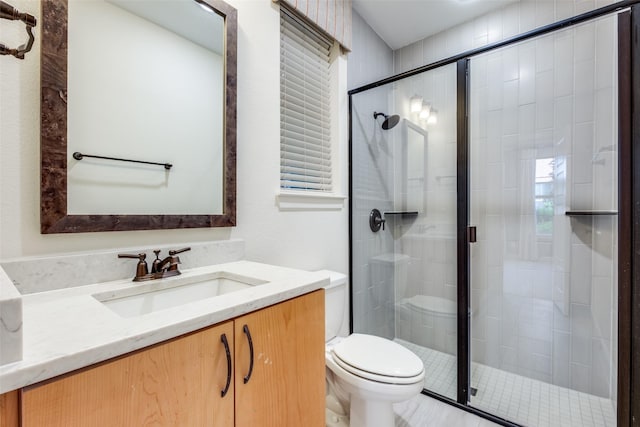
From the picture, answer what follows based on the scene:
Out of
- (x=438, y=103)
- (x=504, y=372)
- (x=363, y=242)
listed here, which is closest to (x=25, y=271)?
(x=363, y=242)

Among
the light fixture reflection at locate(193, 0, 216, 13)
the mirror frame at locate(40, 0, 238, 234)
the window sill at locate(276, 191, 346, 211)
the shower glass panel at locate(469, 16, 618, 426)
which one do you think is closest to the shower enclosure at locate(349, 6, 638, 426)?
the shower glass panel at locate(469, 16, 618, 426)

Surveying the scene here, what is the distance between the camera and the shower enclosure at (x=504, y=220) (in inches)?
65.2

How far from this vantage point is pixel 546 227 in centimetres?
184

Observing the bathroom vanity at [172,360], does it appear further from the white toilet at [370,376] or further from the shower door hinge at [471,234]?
the shower door hinge at [471,234]

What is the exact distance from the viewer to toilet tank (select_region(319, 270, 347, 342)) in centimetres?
154

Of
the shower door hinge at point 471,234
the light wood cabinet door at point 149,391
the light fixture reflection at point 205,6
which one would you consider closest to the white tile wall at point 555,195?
the shower door hinge at point 471,234

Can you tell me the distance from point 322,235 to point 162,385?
1.29 m

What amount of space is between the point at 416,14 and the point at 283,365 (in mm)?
2488

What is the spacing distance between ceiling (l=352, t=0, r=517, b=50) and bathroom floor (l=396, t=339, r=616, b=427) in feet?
8.01

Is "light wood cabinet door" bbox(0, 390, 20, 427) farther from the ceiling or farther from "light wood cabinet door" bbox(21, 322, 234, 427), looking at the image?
→ the ceiling

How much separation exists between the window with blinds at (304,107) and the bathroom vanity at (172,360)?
0.88 metres

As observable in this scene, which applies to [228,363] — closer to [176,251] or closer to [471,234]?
[176,251]

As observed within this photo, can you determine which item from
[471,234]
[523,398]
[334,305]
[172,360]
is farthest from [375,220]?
[172,360]

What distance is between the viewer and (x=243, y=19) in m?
1.35
